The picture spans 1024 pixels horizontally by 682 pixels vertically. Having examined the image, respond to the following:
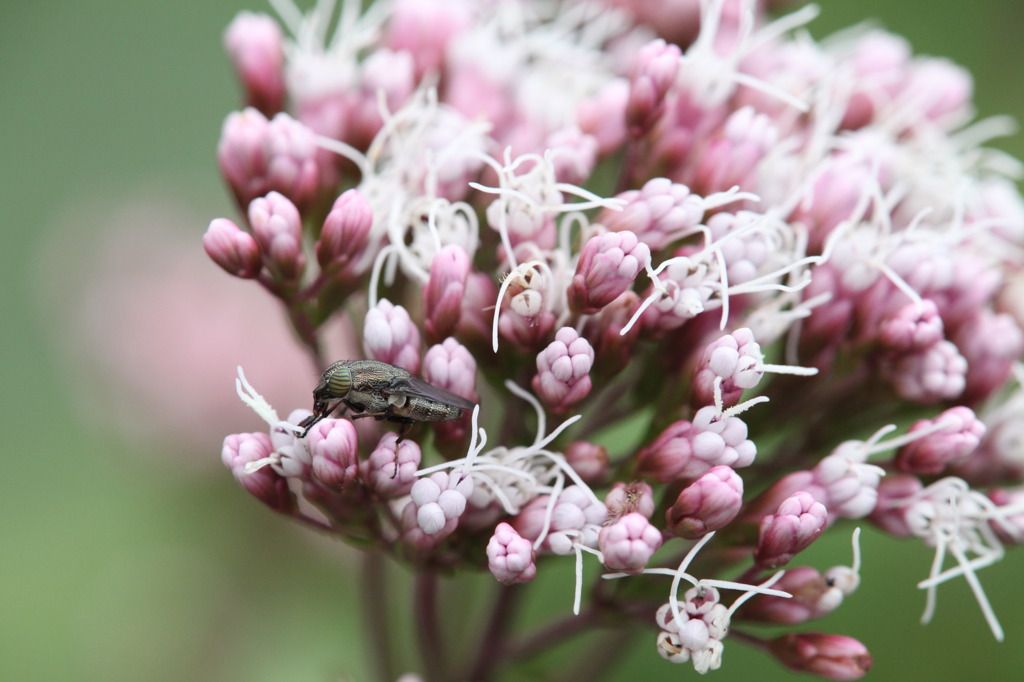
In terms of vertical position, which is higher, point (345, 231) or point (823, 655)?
point (345, 231)

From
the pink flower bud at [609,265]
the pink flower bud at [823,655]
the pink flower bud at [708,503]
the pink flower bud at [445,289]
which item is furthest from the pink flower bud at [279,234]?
the pink flower bud at [823,655]

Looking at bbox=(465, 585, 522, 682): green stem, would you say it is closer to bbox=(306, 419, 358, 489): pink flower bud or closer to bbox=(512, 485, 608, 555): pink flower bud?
bbox=(512, 485, 608, 555): pink flower bud

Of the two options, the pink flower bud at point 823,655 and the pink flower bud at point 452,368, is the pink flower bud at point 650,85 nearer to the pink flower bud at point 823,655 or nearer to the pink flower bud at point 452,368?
the pink flower bud at point 452,368

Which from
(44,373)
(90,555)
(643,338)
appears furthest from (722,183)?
(44,373)

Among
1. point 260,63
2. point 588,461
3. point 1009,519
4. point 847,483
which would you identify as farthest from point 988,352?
point 260,63

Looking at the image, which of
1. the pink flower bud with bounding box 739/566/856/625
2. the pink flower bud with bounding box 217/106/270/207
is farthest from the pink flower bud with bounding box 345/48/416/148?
the pink flower bud with bounding box 739/566/856/625

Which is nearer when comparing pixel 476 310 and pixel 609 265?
pixel 609 265

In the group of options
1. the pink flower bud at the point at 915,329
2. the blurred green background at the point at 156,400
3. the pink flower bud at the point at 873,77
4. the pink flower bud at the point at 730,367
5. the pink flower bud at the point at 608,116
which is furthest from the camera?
the blurred green background at the point at 156,400

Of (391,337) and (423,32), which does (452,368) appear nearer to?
(391,337)
